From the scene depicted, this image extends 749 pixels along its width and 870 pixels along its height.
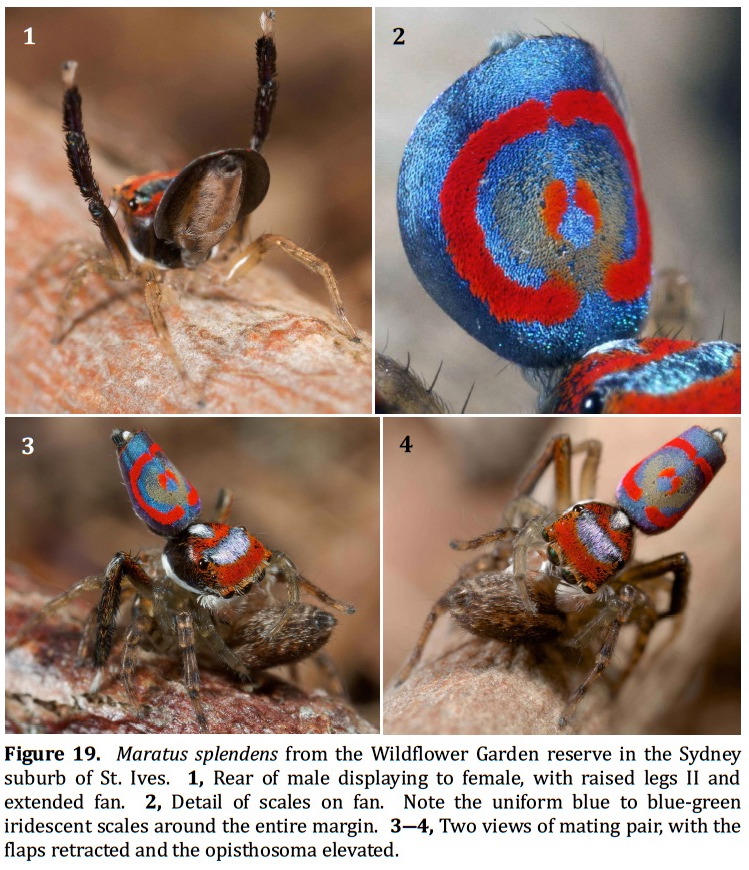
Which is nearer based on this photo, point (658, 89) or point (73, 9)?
point (73, 9)

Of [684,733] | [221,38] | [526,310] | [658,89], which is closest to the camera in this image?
[526,310]

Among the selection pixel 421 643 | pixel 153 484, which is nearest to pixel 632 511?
pixel 421 643

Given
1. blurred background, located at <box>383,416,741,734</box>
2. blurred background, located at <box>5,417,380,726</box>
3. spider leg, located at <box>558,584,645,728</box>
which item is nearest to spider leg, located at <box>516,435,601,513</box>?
blurred background, located at <box>383,416,741,734</box>

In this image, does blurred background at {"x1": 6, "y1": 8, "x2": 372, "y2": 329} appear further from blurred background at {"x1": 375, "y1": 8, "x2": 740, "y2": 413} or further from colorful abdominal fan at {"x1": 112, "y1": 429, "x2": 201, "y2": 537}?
colorful abdominal fan at {"x1": 112, "y1": 429, "x2": 201, "y2": 537}

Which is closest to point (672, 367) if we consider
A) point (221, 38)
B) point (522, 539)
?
point (522, 539)
